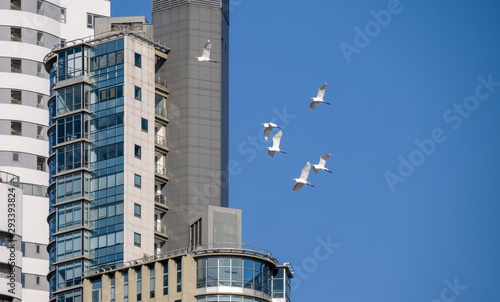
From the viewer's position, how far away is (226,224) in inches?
7023

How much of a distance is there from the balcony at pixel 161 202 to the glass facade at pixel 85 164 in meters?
7.10

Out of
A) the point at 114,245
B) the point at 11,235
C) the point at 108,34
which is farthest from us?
the point at 108,34

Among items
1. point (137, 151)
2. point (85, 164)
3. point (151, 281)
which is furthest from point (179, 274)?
point (85, 164)

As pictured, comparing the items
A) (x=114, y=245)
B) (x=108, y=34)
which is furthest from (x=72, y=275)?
(x=108, y=34)

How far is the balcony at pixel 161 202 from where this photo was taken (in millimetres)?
190750

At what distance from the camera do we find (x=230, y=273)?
170500 millimetres

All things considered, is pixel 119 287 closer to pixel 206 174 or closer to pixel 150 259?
pixel 150 259

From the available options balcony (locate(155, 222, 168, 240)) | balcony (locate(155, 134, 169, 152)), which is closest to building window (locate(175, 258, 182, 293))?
balcony (locate(155, 222, 168, 240))

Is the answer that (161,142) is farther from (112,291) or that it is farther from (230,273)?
(230,273)

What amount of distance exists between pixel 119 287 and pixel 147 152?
78.0 feet

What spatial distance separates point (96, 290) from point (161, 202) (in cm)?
1978

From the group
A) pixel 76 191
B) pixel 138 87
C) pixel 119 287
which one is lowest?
pixel 119 287

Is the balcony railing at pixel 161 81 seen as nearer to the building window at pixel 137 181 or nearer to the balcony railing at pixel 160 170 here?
the balcony railing at pixel 160 170

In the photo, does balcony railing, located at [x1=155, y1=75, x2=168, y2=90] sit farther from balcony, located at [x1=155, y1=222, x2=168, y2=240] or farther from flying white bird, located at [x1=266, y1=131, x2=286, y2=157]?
flying white bird, located at [x1=266, y1=131, x2=286, y2=157]
